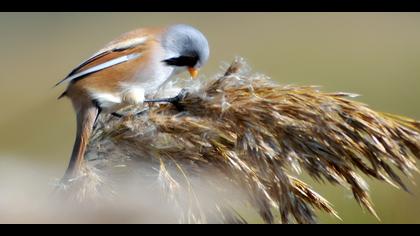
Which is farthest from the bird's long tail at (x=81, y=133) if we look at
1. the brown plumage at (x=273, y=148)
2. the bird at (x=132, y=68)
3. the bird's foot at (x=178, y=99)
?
the bird's foot at (x=178, y=99)

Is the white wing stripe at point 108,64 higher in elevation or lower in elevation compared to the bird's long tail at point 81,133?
higher

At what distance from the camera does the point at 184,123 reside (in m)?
2.44

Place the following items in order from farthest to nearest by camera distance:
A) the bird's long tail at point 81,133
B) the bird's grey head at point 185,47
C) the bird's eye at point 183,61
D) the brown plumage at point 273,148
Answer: the bird's eye at point 183,61, the bird's grey head at point 185,47, the bird's long tail at point 81,133, the brown plumage at point 273,148

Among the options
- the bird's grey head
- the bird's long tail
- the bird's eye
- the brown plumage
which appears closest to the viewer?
the brown plumage

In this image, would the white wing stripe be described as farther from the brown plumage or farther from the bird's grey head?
the brown plumage

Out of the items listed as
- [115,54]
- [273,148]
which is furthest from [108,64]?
[273,148]

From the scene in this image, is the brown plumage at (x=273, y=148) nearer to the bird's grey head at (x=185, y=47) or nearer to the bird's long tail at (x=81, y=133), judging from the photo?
the bird's long tail at (x=81, y=133)

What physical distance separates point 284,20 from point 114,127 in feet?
14.8

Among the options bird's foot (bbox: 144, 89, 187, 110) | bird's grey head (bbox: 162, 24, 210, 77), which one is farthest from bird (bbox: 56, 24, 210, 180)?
bird's foot (bbox: 144, 89, 187, 110)

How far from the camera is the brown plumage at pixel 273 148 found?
2.28 metres

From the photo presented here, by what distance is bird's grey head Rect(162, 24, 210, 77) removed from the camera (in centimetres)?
328

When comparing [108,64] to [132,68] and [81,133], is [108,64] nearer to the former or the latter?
[132,68]
